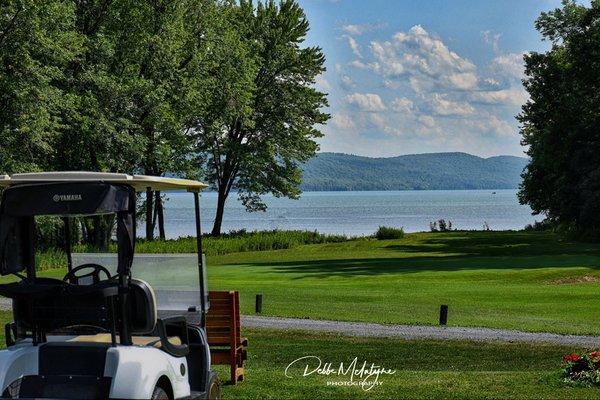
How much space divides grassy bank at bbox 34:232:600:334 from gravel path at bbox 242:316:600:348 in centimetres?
98

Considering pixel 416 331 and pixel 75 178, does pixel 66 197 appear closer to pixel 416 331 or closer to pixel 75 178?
pixel 75 178

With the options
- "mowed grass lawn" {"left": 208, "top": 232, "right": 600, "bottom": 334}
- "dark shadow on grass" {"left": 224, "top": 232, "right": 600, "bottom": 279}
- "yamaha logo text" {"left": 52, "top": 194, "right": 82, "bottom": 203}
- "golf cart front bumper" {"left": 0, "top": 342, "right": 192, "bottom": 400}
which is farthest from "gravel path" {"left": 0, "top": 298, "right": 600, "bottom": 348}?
"dark shadow on grass" {"left": 224, "top": 232, "right": 600, "bottom": 279}

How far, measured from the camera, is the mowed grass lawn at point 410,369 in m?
11.6

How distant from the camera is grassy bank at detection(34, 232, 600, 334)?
24703mm

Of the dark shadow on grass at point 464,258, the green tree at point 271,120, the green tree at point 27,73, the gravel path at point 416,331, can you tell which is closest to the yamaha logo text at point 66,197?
the gravel path at point 416,331

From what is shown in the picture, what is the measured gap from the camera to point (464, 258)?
4656 cm

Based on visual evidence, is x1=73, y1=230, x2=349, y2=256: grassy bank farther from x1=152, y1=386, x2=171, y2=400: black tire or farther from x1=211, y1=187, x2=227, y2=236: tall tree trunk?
x1=152, y1=386, x2=171, y2=400: black tire

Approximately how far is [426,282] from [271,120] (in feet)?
110

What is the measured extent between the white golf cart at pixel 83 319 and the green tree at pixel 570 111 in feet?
165

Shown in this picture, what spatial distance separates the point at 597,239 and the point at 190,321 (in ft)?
164

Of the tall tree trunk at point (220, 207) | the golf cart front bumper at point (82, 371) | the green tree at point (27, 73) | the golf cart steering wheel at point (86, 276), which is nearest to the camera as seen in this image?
the golf cart front bumper at point (82, 371)

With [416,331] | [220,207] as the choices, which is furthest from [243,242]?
[416,331]

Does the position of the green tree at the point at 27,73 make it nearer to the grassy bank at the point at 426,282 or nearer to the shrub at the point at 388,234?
the grassy bank at the point at 426,282

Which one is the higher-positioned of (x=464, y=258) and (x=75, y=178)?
A: (x=75, y=178)
